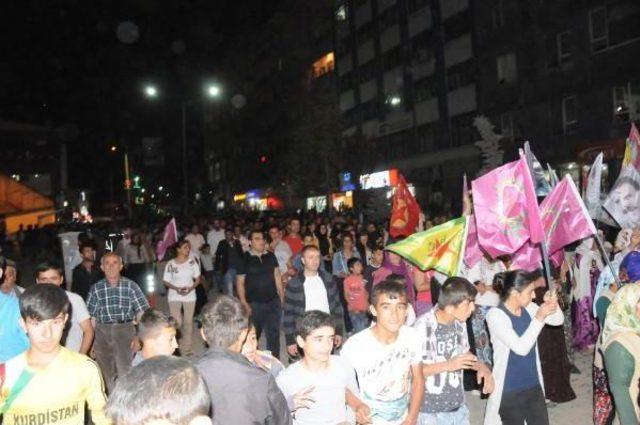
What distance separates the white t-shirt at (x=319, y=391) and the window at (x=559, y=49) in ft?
92.8

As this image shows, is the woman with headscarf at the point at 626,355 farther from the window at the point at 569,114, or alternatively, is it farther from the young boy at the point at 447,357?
the window at the point at 569,114

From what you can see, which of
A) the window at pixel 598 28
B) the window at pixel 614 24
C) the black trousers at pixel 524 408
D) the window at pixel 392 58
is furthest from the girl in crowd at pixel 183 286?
the window at pixel 392 58

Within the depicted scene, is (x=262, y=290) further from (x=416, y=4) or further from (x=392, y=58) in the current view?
(x=392, y=58)

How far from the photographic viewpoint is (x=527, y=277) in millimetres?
5098

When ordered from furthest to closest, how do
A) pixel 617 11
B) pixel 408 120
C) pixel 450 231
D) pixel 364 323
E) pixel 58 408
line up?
pixel 408 120, pixel 617 11, pixel 364 323, pixel 450 231, pixel 58 408

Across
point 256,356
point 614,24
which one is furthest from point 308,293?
point 614,24

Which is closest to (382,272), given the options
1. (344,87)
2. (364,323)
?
(364,323)

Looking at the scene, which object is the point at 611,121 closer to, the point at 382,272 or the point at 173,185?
the point at 382,272

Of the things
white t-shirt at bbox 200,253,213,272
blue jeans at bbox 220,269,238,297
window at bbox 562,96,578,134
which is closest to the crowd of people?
blue jeans at bbox 220,269,238,297

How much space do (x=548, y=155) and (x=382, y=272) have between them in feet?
81.1

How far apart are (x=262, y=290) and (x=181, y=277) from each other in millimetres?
1731

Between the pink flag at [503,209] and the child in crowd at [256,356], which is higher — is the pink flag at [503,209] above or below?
above

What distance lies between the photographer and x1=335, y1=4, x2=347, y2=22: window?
2053 inches

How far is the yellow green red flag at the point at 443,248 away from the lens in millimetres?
6941
